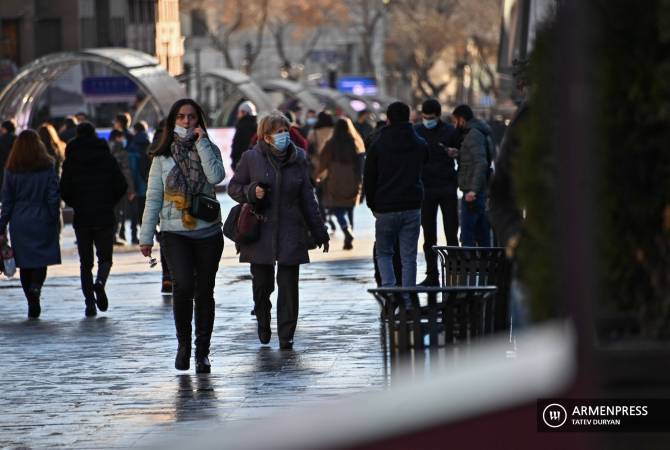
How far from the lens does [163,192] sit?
10812mm

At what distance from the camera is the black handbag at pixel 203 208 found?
1064cm

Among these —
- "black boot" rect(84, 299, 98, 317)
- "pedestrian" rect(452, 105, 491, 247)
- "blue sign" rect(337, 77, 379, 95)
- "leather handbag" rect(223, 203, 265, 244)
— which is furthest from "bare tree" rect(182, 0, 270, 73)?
"leather handbag" rect(223, 203, 265, 244)

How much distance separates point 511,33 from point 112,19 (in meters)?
37.7

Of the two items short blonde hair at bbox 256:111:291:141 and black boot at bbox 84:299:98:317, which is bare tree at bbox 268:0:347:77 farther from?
short blonde hair at bbox 256:111:291:141

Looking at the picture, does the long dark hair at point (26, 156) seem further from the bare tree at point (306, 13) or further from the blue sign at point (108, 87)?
the bare tree at point (306, 13)

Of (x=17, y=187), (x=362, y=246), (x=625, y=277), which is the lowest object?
(x=362, y=246)

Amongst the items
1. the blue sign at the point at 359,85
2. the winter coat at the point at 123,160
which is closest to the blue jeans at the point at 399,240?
the winter coat at the point at 123,160

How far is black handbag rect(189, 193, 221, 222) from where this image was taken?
10641 millimetres

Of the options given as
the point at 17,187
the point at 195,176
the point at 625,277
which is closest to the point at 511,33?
the point at 17,187

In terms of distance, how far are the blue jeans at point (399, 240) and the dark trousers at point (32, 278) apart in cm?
303

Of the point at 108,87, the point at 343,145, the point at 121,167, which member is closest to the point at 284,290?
the point at 343,145

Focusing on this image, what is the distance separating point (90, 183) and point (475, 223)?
382 centimetres

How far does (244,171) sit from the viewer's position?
39.0 feet

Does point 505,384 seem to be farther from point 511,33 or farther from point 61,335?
point 511,33
